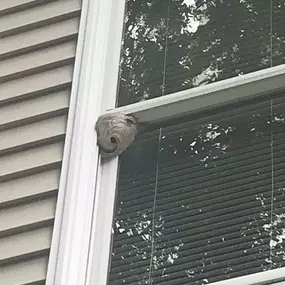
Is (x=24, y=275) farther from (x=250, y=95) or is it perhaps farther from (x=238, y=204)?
(x=250, y=95)

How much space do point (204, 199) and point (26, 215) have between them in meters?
0.51

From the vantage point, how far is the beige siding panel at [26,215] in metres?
2.83

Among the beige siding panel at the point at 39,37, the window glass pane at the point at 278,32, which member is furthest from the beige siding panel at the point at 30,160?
the window glass pane at the point at 278,32

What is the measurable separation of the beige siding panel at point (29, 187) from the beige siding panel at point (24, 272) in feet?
0.67

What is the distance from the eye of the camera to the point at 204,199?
2.72 metres

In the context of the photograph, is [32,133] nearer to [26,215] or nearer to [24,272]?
[26,215]

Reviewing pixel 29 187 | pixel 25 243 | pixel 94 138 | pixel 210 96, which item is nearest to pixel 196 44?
pixel 210 96

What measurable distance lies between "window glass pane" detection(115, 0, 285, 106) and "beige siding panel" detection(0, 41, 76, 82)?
176 mm

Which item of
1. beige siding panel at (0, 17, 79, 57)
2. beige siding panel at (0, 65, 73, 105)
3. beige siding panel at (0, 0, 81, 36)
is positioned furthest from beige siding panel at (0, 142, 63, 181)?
beige siding panel at (0, 0, 81, 36)

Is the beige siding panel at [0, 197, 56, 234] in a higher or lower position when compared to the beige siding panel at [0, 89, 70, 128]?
lower

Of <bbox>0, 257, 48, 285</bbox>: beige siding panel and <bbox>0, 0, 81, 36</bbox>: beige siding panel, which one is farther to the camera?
<bbox>0, 0, 81, 36</bbox>: beige siding panel

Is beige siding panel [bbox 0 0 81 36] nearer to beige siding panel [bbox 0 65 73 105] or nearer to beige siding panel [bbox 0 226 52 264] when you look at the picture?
beige siding panel [bbox 0 65 73 105]

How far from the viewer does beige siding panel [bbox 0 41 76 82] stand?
3180 mm

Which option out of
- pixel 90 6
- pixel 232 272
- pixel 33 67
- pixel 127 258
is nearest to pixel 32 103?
pixel 33 67
